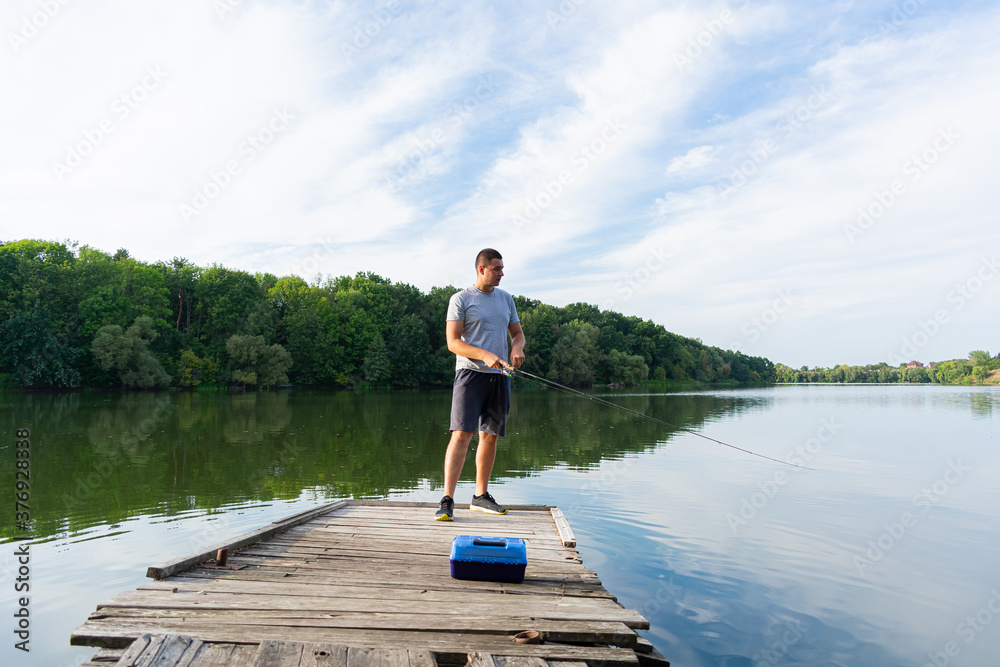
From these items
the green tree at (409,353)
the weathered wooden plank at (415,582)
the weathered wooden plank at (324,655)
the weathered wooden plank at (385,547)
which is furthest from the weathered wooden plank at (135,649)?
the green tree at (409,353)

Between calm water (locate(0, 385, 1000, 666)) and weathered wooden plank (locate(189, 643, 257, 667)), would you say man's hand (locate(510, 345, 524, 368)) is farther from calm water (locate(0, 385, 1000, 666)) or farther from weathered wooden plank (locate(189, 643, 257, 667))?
weathered wooden plank (locate(189, 643, 257, 667))

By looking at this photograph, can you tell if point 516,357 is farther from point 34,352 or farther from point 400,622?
point 34,352

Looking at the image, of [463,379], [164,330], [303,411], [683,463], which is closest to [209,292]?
[164,330]

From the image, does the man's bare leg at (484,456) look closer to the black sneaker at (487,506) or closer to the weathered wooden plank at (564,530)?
the black sneaker at (487,506)

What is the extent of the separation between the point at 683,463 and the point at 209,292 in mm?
48719

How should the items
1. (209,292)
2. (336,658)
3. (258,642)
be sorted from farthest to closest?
(209,292) < (258,642) < (336,658)

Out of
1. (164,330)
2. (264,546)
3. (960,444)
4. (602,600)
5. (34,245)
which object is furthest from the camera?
(164,330)

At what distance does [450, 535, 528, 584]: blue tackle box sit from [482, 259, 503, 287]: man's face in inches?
89.5

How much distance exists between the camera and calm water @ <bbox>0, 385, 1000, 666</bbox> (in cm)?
439

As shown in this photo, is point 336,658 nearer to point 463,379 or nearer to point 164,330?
point 463,379

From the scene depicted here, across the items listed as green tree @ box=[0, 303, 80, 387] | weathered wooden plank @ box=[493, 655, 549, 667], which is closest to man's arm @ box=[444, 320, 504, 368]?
weathered wooden plank @ box=[493, 655, 549, 667]

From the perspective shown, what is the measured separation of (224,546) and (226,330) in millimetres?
51530

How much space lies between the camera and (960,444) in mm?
15570

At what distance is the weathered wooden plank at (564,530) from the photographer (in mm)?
4254
